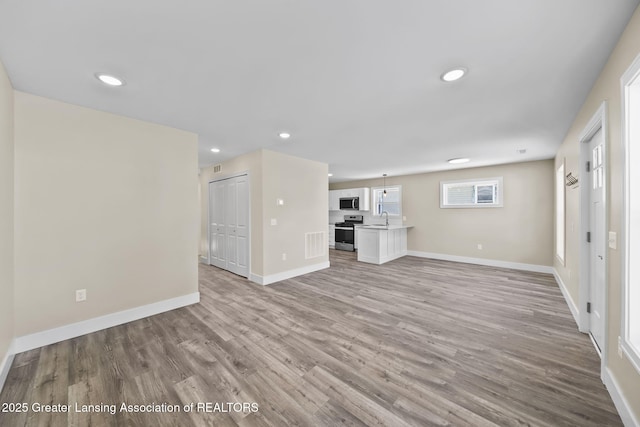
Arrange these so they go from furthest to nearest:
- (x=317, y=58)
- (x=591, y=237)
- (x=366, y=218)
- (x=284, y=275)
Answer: (x=366, y=218) < (x=284, y=275) < (x=591, y=237) < (x=317, y=58)

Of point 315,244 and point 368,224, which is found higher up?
point 368,224

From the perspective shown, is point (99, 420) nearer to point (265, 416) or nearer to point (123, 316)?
point (265, 416)

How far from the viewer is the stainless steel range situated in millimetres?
7766

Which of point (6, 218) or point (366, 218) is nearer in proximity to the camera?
point (6, 218)

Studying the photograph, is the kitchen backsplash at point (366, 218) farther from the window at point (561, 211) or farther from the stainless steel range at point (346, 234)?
the window at point (561, 211)

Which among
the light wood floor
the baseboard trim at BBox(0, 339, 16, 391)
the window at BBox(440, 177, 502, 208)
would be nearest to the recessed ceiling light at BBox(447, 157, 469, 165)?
the window at BBox(440, 177, 502, 208)

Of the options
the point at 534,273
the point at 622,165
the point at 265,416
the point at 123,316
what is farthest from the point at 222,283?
the point at 534,273

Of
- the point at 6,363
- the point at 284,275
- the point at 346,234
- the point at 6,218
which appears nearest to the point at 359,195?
the point at 346,234

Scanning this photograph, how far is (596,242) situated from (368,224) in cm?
576

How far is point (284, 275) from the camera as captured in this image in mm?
4566

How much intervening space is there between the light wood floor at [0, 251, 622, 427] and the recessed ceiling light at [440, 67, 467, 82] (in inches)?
94.4

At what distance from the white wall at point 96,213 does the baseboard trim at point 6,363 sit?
6.9 inches

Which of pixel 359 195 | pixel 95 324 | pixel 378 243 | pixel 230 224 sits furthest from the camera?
pixel 359 195

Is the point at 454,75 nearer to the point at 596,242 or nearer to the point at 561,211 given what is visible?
the point at 596,242
